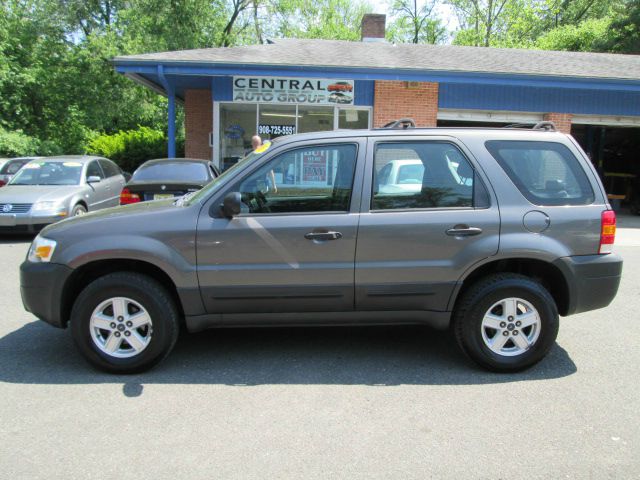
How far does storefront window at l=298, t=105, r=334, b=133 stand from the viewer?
569 inches

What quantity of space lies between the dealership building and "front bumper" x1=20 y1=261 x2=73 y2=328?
9.80 meters

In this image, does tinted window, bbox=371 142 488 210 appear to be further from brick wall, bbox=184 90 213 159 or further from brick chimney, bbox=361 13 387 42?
brick chimney, bbox=361 13 387 42

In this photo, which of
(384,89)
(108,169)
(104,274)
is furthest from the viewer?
(384,89)

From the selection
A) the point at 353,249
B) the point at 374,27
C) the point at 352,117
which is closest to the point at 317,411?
→ the point at 353,249

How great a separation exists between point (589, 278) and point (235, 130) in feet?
39.6

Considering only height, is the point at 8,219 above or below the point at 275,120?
below

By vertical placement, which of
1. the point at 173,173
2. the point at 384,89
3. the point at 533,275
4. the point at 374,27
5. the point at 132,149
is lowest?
the point at 533,275

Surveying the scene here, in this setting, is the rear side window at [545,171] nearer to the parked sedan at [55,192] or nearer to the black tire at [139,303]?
the black tire at [139,303]

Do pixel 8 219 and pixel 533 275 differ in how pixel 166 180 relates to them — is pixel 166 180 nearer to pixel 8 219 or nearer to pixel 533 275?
pixel 8 219

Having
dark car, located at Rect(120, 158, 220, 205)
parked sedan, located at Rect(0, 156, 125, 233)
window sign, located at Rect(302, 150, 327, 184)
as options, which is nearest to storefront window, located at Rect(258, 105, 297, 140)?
parked sedan, located at Rect(0, 156, 125, 233)

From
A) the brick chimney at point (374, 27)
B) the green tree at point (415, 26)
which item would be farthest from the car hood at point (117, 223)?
the green tree at point (415, 26)

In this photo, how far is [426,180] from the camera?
13.3 feet

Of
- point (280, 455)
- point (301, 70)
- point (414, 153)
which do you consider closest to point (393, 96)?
point (301, 70)

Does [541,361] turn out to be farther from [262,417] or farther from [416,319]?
[262,417]
